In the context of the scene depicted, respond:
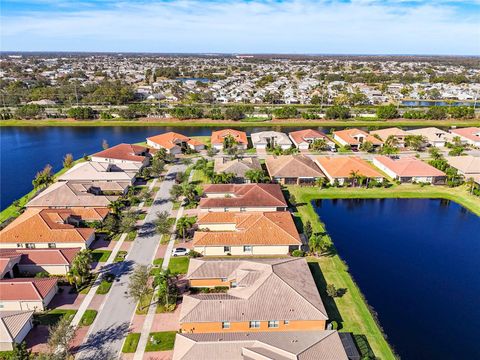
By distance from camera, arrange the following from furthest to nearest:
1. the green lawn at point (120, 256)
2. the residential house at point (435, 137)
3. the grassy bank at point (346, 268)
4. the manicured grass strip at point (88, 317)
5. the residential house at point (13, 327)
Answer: the residential house at point (435, 137)
the green lawn at point (120, 256)
the manicured grass strip at point (88, 317)
the grassy bank at point (346, 268)
the residential house at point (13, 327)

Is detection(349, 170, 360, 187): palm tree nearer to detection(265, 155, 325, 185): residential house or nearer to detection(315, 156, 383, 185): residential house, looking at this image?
detection(315, 156, 383, 185): residential house

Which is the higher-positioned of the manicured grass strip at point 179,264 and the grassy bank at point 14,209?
the grassy bank at point 14,209

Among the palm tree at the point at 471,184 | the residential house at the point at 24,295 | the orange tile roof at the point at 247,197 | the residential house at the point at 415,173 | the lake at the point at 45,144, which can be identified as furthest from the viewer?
the lake at the point at 45,144

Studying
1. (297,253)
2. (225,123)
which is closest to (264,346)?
(297,253)

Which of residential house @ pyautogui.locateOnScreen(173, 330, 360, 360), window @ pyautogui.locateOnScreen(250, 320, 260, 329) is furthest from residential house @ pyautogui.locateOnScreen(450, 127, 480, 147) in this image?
window @ pyautogui.locateOnScreen(250, 320, 260, 329)

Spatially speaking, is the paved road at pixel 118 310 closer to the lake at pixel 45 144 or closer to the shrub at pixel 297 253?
the shrub at pixel 297 253

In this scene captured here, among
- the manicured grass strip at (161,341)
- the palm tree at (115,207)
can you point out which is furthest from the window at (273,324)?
the palm tree at (115,207)
